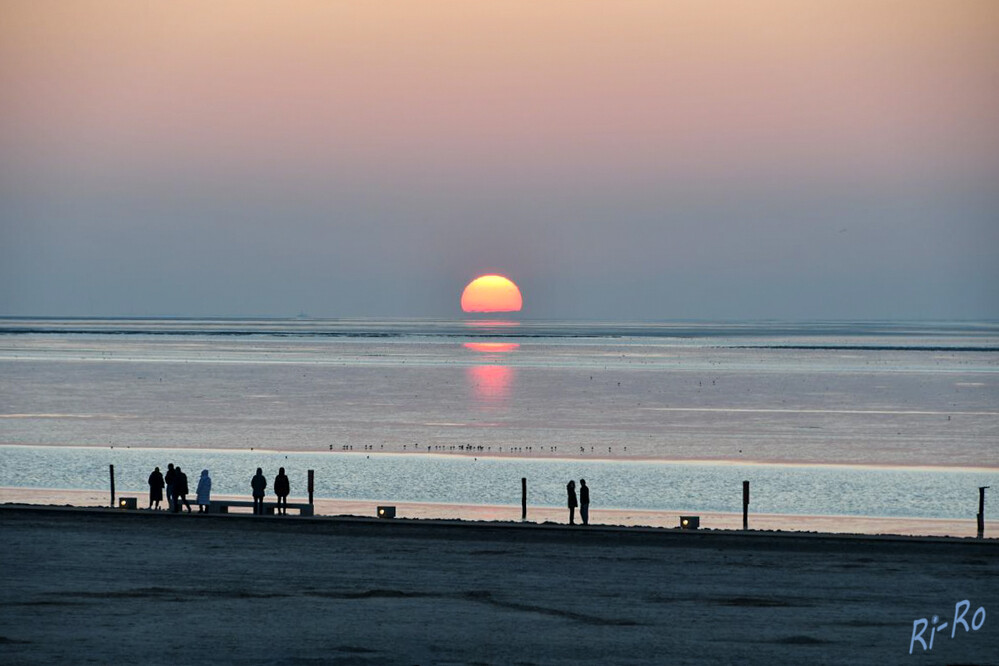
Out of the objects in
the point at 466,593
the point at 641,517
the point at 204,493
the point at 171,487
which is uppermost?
the point at 171,487

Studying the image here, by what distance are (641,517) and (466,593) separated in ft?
62.9

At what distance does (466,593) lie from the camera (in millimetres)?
24062

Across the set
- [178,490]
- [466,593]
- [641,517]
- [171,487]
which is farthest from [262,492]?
[466,593]

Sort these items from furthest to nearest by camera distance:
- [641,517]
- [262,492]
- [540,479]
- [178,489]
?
[540,479], [641,517], [262,492], [178,489]

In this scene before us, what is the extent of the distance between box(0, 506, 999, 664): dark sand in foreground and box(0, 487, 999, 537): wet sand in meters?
9.16

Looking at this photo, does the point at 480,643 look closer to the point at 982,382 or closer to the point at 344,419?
the point at 344,419

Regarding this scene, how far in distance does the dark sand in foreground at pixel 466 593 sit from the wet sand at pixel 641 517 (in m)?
9.16

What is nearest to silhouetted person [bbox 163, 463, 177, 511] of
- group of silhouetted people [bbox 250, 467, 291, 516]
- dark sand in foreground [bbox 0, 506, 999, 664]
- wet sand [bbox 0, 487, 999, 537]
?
group of silhouetted people [bbox 250, 467, 291, 516]

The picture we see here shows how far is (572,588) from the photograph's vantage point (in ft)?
81.0

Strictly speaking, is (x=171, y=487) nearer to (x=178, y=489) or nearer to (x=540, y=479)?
(x=178, y=489)

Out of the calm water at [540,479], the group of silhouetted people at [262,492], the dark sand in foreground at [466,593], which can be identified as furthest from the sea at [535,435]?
the dark sand in foreground at [466,593]

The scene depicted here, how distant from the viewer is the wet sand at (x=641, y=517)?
4031 cm

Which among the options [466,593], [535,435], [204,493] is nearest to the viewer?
[466,593]

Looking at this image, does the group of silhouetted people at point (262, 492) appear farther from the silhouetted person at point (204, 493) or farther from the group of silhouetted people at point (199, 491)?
the silhouetted person at point (204, 493)
